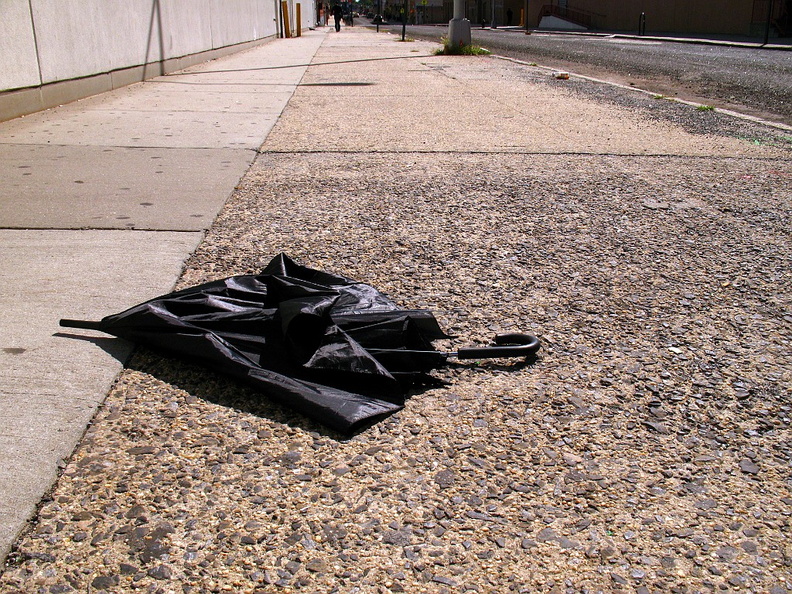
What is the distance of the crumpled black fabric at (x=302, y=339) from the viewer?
266 cm

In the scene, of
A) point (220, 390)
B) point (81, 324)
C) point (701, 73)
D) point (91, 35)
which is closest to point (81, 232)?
point (81, 324)

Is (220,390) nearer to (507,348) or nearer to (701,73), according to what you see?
(507,348)

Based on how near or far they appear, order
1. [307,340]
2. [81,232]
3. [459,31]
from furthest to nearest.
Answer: [459,31]
[81,232]
[307,340]

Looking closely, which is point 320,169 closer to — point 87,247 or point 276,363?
point 87,247

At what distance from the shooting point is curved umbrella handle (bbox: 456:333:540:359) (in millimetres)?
2945

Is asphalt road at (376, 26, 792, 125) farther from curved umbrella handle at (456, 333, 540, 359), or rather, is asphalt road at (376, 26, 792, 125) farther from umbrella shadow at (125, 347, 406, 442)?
umbrella shadow at (125, 347, 406, 442)

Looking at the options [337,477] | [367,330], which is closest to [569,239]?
[367,330]

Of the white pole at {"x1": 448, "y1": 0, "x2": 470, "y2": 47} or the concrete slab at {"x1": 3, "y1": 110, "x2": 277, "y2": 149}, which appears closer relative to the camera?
the concrete slab at {"x1": 3, "y1": 110, "x2": 277, "y2": 149}

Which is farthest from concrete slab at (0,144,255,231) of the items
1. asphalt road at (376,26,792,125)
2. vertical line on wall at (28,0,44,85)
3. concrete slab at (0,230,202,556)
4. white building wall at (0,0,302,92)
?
asphalt road at (376,26,792,125)

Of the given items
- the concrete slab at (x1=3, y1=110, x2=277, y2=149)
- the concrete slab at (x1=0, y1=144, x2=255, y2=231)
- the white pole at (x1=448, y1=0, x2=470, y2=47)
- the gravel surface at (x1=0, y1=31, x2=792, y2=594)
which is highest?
the white pole at (x1=448, y1=0, x2=470, y2=47)

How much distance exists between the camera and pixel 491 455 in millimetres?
2410

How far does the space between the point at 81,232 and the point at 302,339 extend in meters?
2.25

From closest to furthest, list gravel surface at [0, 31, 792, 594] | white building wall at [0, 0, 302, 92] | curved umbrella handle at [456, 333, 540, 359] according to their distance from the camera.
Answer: gravel surface at [0, 31, 792, 594]
curved umbrella handle at [456, 333, 540, 359]
white building wall at [0, 0, 302, 92]

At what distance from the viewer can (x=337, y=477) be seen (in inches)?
89.9
